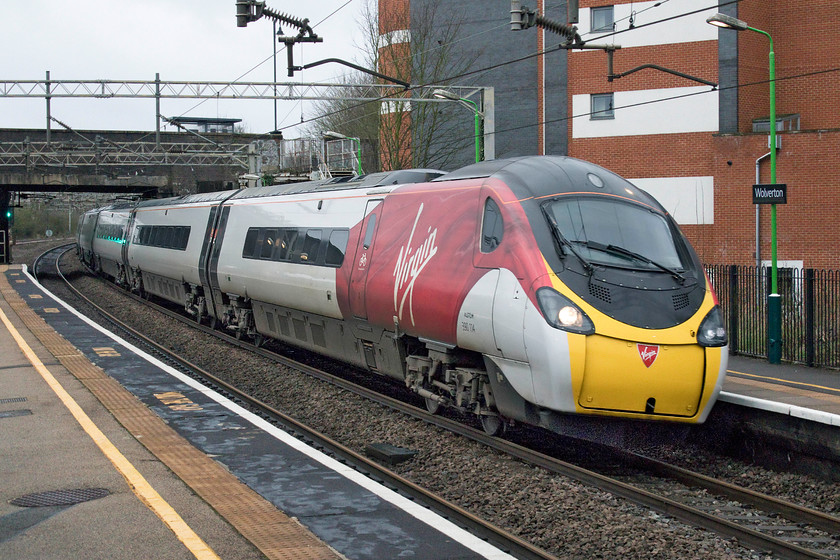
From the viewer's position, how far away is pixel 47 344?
56.2 feet

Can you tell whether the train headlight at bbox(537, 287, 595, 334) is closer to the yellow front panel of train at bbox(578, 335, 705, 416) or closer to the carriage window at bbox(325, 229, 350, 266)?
the yellow front panel of train at bbox(578, 335, 705, 416)

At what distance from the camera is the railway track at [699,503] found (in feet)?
23.1

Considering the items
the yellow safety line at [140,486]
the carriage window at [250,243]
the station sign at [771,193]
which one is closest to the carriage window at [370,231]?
the yellow safety line at [140,486]

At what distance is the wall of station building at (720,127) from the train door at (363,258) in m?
20.6

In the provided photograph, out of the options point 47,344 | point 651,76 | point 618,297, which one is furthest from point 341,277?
point 651,76

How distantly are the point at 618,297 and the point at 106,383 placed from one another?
303 inches

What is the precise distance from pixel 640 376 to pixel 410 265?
3.72 meters

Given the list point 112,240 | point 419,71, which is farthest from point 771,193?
point 112,240

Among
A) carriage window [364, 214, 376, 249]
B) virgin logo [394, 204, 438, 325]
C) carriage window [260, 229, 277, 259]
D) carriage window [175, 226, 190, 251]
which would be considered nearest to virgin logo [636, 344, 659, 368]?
virgin logo [394, 204, 438, 325]

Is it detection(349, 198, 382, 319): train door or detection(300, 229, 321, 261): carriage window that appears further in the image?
detection(300, 229, 321, 261): carriage window

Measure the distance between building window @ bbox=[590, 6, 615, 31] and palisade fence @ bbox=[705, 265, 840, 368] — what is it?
17.5 meters

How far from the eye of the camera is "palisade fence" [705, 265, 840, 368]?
14.7 m

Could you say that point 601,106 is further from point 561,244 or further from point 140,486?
point 140,486

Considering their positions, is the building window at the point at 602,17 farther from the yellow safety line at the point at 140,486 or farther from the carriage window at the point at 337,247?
the yellow safety line at the point at 140,486
